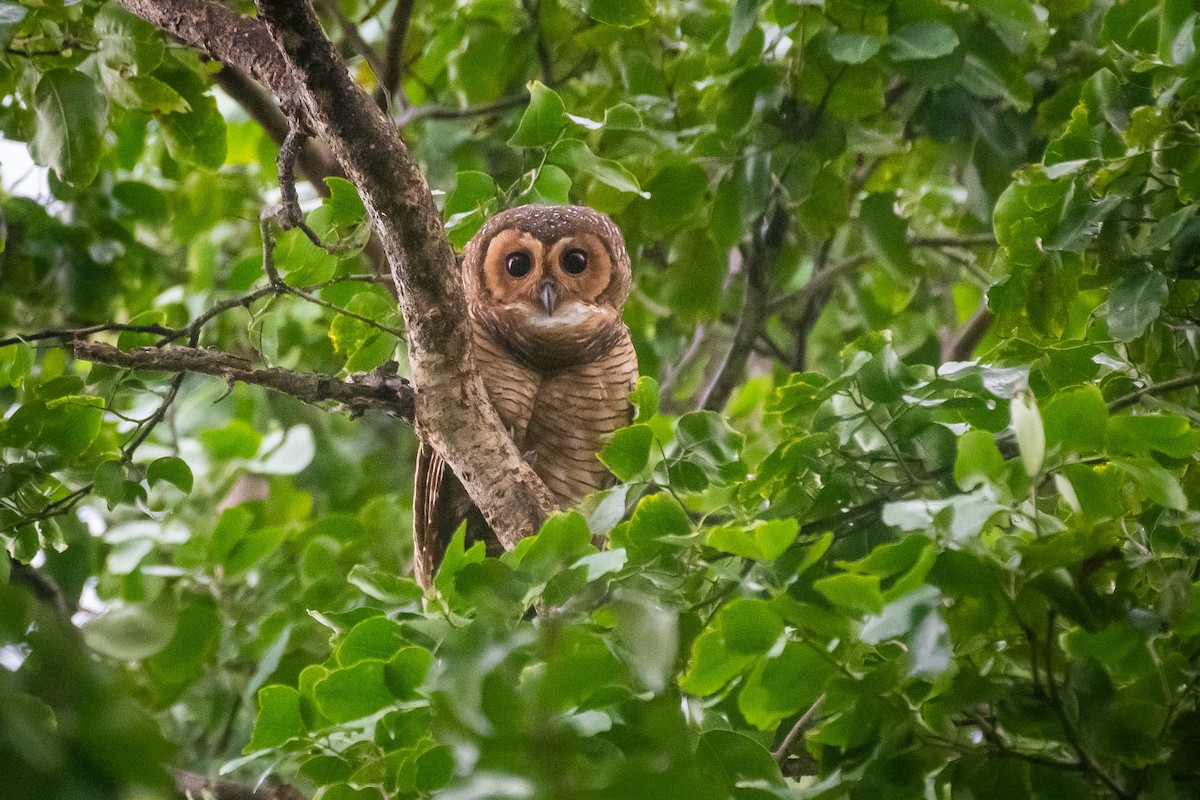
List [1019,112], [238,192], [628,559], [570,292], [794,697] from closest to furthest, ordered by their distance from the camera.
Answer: [794,697] → [628,559] → [570,292] → [1019,112] → [238,192]

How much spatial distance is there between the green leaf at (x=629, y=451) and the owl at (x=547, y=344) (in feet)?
2.21

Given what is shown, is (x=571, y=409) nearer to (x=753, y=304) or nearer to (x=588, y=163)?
(x=588, y=163)

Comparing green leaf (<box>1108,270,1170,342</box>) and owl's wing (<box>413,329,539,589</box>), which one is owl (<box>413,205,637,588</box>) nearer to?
owl's wing (<box>413,329,539,589</box>)

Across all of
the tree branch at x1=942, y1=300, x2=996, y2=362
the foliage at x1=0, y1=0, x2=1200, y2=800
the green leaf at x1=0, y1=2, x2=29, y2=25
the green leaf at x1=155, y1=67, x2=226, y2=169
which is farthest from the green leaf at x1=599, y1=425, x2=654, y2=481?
the tree branch at x1=942, y1=300, x2=996, y2=362

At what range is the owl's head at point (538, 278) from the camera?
193 centimetres

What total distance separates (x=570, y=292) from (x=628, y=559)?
904 mm

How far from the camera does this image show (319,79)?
4.10 feet

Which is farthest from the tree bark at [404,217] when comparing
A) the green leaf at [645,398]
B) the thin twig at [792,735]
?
the thin twig at [792,735]

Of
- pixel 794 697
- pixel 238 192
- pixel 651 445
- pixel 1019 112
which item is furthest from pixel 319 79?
pixel 238 192

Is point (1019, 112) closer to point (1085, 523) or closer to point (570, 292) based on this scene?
point (570, 292)

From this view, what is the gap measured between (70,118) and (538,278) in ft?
2.66

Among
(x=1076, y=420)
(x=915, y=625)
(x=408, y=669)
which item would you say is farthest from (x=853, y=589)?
(x=408, y=669)

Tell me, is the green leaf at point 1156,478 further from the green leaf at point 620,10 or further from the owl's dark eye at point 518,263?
the owl's dark eye at point 518,263

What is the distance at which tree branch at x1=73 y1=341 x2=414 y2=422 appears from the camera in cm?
139
